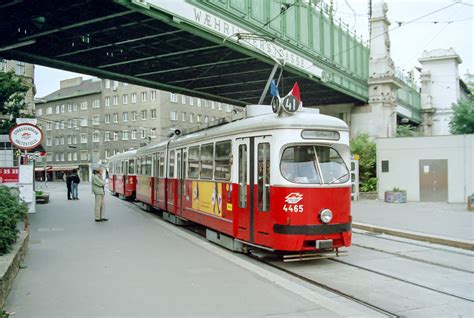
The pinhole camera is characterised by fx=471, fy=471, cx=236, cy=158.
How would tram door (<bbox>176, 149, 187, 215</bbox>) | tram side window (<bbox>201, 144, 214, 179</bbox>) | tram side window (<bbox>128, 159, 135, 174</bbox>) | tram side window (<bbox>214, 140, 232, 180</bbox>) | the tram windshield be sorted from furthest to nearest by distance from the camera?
tram side window (<bbox>128, 159, 135, 174</bbox>) → tram door (<bbox>176, 149, 187, 215</bbox>) → tram side window (<bbox>201, 144, 214, 179</bbox>) → tram side window (<bbox>214, 140, 232, 180</bbox>) → the tram windshield

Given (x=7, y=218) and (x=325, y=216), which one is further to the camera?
(x=325, y=216)

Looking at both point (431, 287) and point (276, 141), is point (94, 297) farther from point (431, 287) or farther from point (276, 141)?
point (431, 287)

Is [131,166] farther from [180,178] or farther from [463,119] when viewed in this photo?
[463,119]

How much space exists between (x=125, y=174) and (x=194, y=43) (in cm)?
1105

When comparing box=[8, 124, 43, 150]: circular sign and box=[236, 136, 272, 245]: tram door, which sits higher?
box=[8, 124, 43, 150]: circular sign

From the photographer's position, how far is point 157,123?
66062 millimetres

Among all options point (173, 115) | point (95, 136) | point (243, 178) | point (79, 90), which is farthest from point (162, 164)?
point (79, 90)

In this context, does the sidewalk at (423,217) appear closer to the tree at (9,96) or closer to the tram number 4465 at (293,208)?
the tram number 4465 at (293,208)

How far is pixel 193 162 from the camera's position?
1247 cm

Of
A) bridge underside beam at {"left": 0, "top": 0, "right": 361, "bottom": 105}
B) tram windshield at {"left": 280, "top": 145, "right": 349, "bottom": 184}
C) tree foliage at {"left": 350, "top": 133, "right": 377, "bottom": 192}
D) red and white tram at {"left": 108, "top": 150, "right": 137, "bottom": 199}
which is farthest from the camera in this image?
tree foliage at {"left": 350, "top": 133, "right": 377, "bottom": 192}

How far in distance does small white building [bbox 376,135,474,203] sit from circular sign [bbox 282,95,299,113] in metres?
15.0

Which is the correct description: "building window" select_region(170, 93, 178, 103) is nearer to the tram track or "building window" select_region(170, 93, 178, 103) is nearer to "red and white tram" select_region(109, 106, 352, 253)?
"red and white tram" select_region(109, 106, 352, 253)

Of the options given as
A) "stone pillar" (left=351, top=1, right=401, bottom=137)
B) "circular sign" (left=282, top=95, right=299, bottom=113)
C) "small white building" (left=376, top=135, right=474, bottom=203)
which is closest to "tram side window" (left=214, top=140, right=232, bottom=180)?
"circular sign" (left=282, top=95, right=299, bottom=113)

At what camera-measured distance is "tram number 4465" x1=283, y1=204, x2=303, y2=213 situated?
829 cm
